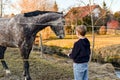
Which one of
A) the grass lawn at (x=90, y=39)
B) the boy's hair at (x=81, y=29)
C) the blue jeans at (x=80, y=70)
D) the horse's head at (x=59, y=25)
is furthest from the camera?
the grass lawn at (x=90, y=39)

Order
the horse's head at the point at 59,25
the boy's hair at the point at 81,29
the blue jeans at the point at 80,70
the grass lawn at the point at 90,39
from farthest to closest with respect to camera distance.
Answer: the grass lawn at the point at 90,39 < the horse's head at the point at 59,25 < the blue jeans at the point at 80,70 < the boy's hair at the point at 81,29

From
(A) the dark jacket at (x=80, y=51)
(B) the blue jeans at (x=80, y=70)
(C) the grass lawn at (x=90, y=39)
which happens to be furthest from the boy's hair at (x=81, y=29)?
(C) the grass lawn at (x=90, y=39)

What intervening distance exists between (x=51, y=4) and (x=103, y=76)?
64.7 ft

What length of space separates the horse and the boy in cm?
156

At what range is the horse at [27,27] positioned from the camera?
6668 millimetres

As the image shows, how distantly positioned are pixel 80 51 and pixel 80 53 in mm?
36

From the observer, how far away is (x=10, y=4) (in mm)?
23203

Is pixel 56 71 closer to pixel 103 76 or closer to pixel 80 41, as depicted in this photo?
pixel 103 76

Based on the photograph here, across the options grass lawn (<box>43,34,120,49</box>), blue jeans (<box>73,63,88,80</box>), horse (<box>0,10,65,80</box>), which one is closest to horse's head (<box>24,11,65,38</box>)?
horse (<box>0,10,65,80</box>)

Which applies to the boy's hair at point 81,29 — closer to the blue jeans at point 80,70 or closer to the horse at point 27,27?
the blue jeans at point 80,70

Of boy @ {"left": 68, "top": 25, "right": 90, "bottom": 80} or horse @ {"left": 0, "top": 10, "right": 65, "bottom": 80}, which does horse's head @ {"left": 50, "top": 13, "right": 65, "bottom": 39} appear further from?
boy @ {"left": 68, "top": 25, "right": 90, "bottom": 80}

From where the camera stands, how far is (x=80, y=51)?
5062mm

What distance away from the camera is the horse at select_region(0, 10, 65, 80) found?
667 cm

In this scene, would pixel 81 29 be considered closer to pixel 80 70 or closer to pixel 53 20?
pixel 80 70
